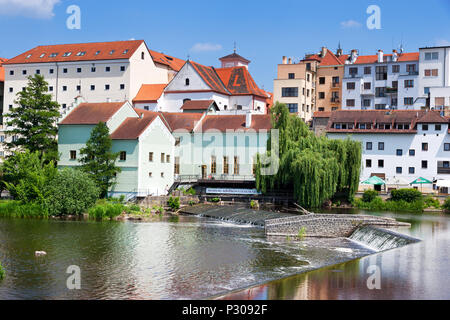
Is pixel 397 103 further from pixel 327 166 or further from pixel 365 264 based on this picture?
pixel 365 264

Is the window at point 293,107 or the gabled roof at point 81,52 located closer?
the window at point 293,107

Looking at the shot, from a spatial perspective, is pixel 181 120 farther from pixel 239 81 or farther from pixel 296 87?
pixel 296 87

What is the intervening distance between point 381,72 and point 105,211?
5088 centimetres

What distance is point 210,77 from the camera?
74750 millimetres

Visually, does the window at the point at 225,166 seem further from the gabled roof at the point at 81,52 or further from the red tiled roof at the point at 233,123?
the gabled roof at the point at 81,52

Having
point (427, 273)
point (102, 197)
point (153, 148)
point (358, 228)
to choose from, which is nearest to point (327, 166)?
point (358, 228)

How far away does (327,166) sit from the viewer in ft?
153

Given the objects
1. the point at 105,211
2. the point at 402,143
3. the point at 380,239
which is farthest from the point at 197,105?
the point at 380,239

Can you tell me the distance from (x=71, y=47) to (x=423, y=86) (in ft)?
171

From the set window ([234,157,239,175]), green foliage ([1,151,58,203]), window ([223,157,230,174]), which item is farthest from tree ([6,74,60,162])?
window ([234,157,239,175])

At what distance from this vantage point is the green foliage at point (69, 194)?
41.8 m

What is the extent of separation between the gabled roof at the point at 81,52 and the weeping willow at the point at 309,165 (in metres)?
33.0

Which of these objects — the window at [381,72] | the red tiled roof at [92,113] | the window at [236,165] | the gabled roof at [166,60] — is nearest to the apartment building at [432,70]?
the window at [381,72]
